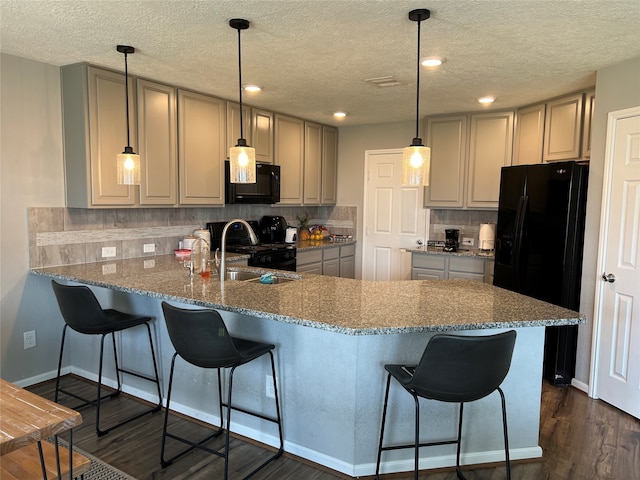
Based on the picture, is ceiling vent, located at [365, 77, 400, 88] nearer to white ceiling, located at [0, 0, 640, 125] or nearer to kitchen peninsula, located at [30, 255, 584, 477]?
white ceiling, located at [0, 0, 640, 125]

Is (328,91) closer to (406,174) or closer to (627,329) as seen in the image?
(406,174)

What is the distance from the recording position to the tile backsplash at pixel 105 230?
Answer: 326 cm

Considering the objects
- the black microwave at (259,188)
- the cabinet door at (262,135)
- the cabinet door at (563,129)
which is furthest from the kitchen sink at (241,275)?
the cabinet door at (563,129)

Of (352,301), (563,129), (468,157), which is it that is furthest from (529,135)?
(352,301)

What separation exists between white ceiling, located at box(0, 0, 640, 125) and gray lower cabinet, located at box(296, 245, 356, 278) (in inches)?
72.6

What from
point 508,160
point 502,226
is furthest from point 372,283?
point 508,160

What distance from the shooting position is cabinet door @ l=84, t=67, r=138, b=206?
3.23m

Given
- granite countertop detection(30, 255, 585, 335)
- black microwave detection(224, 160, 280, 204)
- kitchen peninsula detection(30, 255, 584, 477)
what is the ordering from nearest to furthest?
1. granite countertop detection(30, 255, 585, 335)
2. kitchen peninsula detection(30, 255, 584, 477)
3. black microwave detection(224, 160, 280, 204)

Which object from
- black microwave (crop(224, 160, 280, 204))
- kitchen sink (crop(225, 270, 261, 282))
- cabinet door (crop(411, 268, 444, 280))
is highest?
black microwave (crop(224, 160, 280, 204))

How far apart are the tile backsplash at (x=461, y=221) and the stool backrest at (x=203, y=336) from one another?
3659 millimetres

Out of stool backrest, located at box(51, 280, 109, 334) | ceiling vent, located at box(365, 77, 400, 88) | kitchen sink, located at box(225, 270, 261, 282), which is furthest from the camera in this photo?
ceiling vent, located at box(365, 77, 400, 88)

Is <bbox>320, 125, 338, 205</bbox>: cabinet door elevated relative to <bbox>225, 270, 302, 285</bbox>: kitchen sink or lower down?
elevated

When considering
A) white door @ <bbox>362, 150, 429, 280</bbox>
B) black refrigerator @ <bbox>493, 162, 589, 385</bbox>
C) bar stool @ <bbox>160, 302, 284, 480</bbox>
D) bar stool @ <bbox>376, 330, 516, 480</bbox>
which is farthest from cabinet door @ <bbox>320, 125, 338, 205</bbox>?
bar stool @ <bbox>376, 330, 516, 480</bbox>

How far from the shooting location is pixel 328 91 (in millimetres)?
3896
